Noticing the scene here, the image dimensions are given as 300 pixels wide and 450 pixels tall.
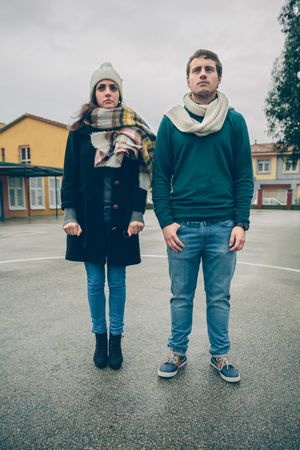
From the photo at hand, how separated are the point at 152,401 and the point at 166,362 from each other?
40cm

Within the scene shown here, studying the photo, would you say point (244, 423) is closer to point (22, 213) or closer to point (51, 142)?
point (22, 213)

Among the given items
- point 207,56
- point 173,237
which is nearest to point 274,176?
point 207,56

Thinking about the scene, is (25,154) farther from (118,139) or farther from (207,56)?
(207,56)

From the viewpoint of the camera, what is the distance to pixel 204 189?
7.57 ft

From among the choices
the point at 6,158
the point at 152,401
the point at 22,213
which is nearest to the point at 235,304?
the point at 152,401

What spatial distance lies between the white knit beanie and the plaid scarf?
0.21 metres

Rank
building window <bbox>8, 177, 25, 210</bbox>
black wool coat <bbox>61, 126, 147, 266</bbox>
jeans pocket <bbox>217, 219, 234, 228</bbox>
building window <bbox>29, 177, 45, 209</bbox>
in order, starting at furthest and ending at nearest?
building window <bbox>29, 177, 45, 209</bbox> < building window <bbox>8, 177, 25, 210</bbox> < black wool coat <bbox>61, 126, 147, 266</bbox> < jeans pocket <bbox>217, 219, 234, 228</bbox>

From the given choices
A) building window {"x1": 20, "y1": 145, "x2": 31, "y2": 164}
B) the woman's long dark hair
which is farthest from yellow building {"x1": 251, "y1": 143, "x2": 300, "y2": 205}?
the woman's long dark hair

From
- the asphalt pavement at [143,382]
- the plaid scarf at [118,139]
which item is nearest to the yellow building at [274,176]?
the asphalt pavement at [143,382]

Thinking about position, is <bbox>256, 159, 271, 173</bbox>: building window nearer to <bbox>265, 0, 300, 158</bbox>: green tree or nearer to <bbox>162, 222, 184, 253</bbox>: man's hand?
<bbox>265, 0, 300, 158</bbox>: green tree

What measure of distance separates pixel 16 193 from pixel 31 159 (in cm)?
408

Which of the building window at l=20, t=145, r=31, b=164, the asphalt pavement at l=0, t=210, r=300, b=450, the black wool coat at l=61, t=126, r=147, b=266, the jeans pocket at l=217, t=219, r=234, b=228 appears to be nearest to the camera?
the asphalt pavement at l=0, t=210, r=300, b=450

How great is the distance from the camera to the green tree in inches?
542

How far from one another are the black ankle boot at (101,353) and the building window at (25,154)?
23.6 metres
